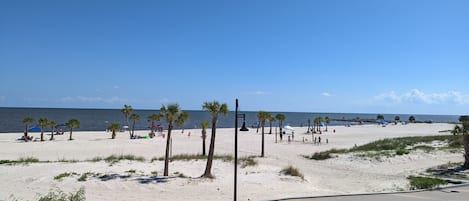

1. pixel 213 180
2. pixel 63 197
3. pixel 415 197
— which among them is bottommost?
pixel 213 180

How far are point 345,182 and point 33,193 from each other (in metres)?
13.9

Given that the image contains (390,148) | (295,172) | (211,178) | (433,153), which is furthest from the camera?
(390,148)

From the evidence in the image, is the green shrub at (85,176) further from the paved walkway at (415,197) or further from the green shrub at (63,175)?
the paved walkway at (415,197)

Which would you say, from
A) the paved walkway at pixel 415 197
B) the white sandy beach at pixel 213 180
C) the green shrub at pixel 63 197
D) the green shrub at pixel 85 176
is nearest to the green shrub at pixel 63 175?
the white sandy beach at pixel 213 180

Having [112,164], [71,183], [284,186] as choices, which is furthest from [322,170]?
[71,183]

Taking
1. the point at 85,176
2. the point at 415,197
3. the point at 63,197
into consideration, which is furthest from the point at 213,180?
the point at 415,197

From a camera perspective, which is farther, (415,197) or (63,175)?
(63,175)

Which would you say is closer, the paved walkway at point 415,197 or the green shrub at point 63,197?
the green shrub at point 63,197

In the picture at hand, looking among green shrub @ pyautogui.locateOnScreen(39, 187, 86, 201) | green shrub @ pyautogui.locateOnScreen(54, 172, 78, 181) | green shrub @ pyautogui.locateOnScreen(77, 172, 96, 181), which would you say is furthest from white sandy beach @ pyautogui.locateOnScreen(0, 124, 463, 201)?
green shrub @ pyautogui.locateOnScreen(39, 187, 86, 201)

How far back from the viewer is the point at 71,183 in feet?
46.3

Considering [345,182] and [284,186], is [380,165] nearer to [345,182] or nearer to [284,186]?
[345,182]

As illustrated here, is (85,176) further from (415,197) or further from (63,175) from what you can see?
(415,197)

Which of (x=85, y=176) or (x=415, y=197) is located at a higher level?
(x=415, y=197)

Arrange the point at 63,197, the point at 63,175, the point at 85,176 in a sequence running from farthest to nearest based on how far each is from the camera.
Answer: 1. the point at 63,175
2. the point at 85,176
3. the point at 63,197
